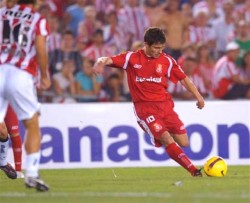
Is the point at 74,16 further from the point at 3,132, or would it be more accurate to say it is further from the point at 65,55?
the point at 3,132

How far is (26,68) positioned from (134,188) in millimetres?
1904

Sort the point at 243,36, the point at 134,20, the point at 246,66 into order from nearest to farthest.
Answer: the point at 246,66 < the point at 243,36 < the point at 134,20

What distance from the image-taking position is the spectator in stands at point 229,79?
20.4 metres

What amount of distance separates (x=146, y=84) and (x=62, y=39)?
23.2 feet

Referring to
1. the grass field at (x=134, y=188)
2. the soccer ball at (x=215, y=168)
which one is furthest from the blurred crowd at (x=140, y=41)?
the soccer ball at (x=215, y=168)

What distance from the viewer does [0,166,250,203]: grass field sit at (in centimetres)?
1068

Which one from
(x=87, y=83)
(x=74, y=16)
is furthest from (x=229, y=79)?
(x=74, y=16)

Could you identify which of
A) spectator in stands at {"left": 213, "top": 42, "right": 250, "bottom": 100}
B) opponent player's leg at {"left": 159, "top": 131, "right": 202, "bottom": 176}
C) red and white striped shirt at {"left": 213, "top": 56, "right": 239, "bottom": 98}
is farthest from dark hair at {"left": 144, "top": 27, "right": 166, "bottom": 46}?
red and white striped shirt at {"left": 213, "top": 56, "right": 239, "bottom": 98}

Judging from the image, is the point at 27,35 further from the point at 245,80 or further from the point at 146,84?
the point at 245,80

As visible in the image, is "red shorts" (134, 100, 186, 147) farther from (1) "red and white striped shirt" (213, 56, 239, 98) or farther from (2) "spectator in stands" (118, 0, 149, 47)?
(2) "spectator in stands" (118, 0, 149, 47)

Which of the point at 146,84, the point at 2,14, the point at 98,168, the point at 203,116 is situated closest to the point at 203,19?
the point at 203,116

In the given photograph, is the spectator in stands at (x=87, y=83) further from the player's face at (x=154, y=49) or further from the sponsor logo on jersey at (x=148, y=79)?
the player's face at (x=154, y=49)

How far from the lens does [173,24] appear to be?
72.1 ft

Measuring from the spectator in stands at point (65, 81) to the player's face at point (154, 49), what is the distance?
246 inches
